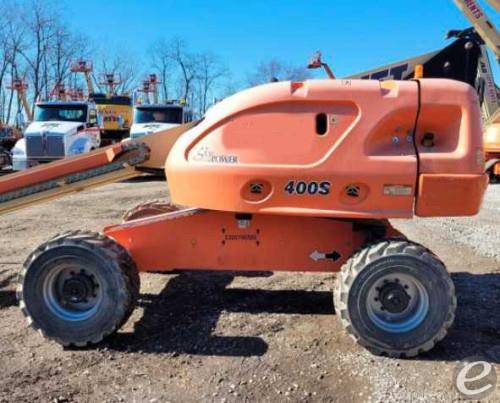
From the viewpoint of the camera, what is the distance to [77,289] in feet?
13.8

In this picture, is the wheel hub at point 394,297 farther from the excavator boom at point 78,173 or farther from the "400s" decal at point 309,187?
the excavator boom at point 78,173

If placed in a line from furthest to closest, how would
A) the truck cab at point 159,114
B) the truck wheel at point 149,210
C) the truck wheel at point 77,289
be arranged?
the truck cab at point 159,114
the truck wheel at point 149,210
the truck wheel at point 77,289

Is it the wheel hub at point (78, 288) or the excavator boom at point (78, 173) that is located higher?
the excavator boom at point (78, 173)

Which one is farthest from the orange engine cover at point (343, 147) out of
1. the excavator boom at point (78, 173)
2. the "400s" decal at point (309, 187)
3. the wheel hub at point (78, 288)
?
the wheel hub at point (78, 288)

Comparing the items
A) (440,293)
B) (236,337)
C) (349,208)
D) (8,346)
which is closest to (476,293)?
(440,293)

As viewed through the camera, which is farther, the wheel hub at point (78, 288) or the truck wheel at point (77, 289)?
the wheel hub at point (78, 288)

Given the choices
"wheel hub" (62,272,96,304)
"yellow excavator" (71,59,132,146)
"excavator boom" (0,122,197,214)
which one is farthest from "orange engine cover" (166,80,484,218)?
"yellow excavator" (71,59,132,146)

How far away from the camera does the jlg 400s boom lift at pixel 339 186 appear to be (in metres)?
3.95

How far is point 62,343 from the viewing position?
13.6 ft

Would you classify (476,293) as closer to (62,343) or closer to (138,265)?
(138,265)

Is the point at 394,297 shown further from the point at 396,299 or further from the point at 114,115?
the point at 114,115

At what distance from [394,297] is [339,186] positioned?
0.90 m

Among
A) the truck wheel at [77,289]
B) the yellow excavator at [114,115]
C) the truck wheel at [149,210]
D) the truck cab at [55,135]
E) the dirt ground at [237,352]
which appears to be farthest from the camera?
the yellow excavator at [114,115]

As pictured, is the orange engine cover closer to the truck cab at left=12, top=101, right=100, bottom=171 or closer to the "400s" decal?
the "400s" decal
